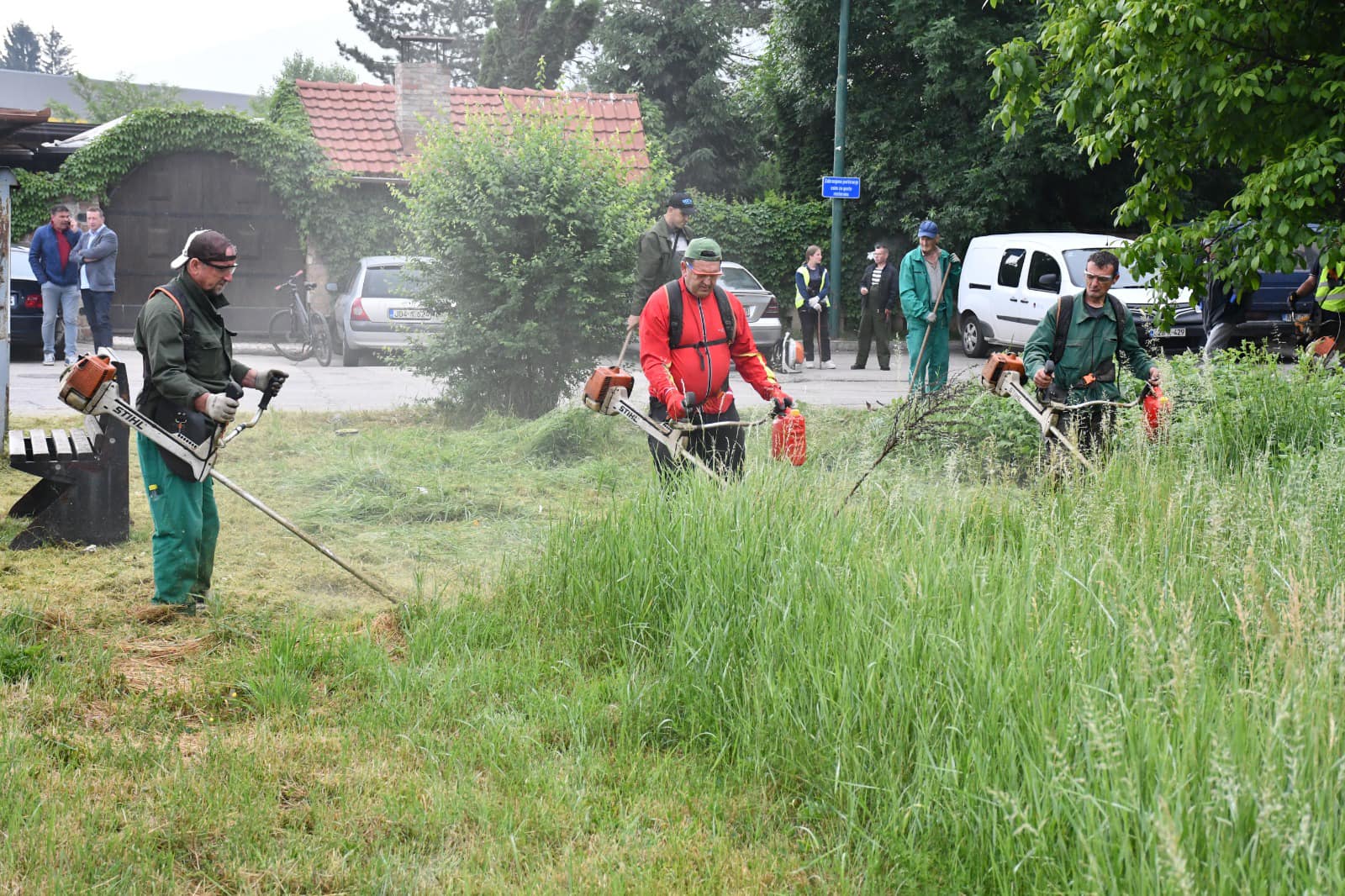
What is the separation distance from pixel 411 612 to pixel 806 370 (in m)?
14.4

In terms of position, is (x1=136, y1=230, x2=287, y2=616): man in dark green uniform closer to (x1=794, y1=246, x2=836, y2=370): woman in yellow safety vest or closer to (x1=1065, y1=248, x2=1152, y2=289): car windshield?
(x1=794, y1=246, x2=836, y2=370): woman in yellow safety vest

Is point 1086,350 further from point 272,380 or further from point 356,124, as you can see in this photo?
point 356,124

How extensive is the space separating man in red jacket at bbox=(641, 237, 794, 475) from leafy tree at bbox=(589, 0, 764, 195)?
30.1m

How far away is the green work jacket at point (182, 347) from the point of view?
5.97 metres

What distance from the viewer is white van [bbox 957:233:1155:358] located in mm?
19328

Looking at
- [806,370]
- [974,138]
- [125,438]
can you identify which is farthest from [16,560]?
[974,138]

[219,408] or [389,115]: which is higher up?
[389,115]

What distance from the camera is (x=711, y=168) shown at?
38.4m

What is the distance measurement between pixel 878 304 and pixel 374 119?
1292 cm

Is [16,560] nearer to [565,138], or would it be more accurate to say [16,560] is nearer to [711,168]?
[565,138]

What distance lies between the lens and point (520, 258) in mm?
12539

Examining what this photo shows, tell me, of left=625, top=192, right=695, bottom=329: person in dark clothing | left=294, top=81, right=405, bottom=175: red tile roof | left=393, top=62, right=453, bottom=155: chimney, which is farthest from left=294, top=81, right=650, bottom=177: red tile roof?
left=625, top=192, right=695, bottom=329: person in dark clothing

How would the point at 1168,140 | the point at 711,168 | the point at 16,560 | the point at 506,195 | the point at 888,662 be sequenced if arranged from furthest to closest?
the point at 711,168
the point at 506,195
the point at 1168,140
the point at 16,560
the point at 888,662

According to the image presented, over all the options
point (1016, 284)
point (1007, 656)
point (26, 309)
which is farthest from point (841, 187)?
point (1007, 656)
